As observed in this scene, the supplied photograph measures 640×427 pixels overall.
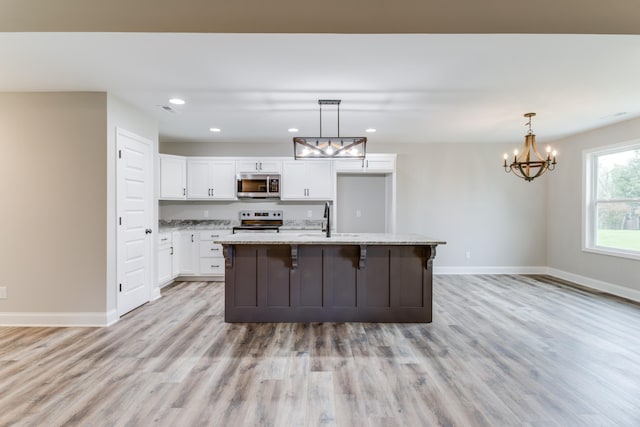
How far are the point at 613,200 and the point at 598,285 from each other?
1354 millimetres

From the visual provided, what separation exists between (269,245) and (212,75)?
1.83 m

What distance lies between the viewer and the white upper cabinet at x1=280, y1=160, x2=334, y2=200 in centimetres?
564

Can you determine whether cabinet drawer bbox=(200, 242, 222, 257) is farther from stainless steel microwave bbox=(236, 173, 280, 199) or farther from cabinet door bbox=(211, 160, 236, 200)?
stainless steel microwave bbox=(236, 173, 280, 199)

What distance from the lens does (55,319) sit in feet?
11.1

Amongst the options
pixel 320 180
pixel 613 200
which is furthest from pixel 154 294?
pixel 613 200

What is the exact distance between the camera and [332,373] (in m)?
2.37

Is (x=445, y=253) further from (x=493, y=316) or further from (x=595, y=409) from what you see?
(x=595, y=409)

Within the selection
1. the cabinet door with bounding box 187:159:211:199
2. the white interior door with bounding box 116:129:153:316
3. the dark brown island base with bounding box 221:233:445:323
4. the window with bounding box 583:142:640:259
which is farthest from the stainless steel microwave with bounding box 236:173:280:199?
the window with bounding box 583:142:640:259

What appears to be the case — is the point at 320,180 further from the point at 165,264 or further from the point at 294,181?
the point at 165,264

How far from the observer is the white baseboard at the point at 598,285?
4320 millimetres

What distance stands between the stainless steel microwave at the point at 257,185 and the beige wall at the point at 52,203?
2377mm

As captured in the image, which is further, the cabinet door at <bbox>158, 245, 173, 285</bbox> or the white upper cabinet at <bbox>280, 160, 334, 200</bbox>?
the white upper cabinet at <bbox>280, 160, 334, 200</bbox>

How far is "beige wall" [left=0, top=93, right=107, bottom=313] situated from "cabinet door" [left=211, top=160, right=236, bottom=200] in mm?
2264

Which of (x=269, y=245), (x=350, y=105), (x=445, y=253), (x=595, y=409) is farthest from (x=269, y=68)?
(x=445, y=253)
